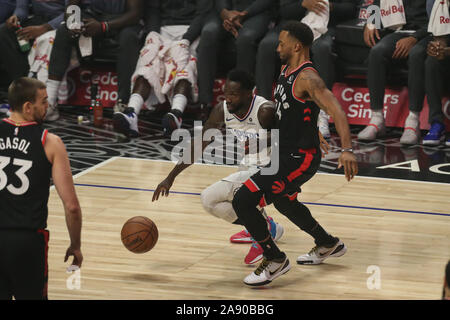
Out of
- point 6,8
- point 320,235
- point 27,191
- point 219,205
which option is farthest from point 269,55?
point 27,191

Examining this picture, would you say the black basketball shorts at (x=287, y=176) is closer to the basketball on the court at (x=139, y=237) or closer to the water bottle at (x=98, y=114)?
the basketball on the court at (x=139, y=237)

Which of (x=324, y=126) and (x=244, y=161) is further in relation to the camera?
(x=324, y=126)

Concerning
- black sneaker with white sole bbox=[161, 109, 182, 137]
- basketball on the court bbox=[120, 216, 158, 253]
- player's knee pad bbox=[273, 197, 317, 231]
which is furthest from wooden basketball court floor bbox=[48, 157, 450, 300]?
black sneaker with white sole bbox=[161, 109, 182, 137]

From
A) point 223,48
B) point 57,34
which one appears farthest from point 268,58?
point 57,34

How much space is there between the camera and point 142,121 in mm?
10250

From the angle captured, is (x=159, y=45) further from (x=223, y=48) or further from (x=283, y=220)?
(x=283, y=220)

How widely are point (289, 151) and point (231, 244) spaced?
1.03 metres

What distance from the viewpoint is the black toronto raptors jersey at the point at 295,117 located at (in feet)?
17.0

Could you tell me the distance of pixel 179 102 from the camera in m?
9.73

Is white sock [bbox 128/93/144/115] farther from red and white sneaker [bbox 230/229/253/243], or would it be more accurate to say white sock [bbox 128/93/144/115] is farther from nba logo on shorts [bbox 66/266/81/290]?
nba logo on shorts [bbox 66/266/81/290]

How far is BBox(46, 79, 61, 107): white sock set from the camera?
10180 mm

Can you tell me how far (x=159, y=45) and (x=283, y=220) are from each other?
4.20 m

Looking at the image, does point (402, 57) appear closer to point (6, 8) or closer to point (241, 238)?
point (241, 238)

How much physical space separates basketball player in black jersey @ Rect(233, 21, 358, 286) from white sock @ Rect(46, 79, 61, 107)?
5.45 meters
